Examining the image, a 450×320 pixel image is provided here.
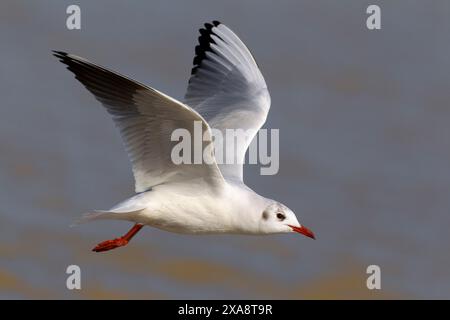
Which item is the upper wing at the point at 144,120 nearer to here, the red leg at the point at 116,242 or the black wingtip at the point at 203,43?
the red leg at the point at 116,242

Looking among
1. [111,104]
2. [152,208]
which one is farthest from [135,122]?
[152,208]

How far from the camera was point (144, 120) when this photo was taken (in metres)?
7.18

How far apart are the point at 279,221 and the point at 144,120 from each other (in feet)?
4.00

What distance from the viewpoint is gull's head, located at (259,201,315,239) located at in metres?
7.61

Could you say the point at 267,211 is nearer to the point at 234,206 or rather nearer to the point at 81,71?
the point at 234,206

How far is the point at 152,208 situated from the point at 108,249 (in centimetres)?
79

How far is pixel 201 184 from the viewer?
7.50 meters

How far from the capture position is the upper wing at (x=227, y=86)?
875cm

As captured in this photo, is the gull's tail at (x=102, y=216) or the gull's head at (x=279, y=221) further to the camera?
the gull's head at (x=279, y=221)

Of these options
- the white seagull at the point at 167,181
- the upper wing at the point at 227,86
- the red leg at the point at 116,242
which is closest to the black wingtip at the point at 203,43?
the upper wing at the point at 227,86

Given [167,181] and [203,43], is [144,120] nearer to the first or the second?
[167,181]

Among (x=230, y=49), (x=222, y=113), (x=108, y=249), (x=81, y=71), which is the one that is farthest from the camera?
(x=230, y=49)

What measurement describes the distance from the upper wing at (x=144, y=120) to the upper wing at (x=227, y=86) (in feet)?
3.01

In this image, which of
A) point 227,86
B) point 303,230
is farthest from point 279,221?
point 227,86
